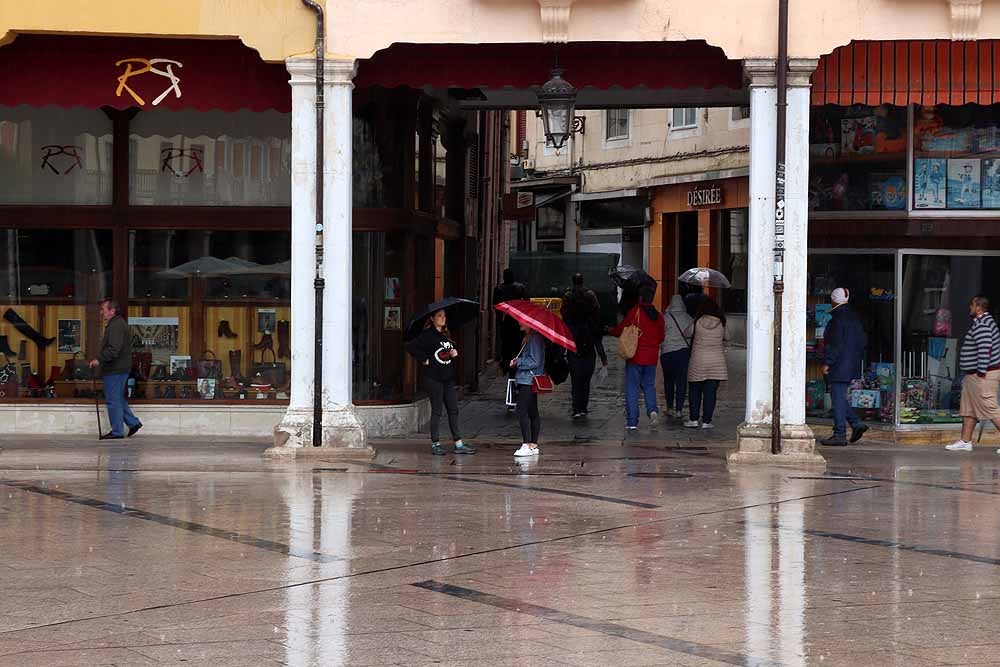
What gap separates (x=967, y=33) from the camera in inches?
610

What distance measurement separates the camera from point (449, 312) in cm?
1736

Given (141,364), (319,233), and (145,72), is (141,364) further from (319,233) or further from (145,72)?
(319,233)

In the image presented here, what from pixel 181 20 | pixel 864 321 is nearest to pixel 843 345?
pixel 864 321

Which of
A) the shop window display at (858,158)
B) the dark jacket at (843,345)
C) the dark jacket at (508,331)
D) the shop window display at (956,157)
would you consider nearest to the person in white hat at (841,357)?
the dark jacket at (843,345)

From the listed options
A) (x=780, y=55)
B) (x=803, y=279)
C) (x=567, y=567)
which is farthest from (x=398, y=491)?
(x=780, y=55)

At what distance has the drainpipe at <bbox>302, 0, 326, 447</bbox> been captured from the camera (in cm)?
1586

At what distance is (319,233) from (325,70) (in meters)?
1.70

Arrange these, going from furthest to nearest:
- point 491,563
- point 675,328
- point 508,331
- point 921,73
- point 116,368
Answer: point 508,331 < point 675,328 < point 116,368 < point 921,73 < point 491,563

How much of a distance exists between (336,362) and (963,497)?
6.45m

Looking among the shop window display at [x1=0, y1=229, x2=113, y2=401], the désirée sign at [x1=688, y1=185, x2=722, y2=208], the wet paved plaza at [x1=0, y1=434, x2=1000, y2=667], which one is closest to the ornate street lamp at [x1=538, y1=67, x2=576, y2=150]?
the wet paved plaza at [x1=0, y1=434, x2=1000, y2=667]

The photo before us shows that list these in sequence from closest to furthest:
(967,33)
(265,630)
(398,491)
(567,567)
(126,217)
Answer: (265,630)
(567,567)
(398,491)
(967,33)
(126,217)

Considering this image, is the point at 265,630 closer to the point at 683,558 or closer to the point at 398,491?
the point at 683,558

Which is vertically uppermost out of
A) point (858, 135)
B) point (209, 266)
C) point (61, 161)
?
point (858, 135)

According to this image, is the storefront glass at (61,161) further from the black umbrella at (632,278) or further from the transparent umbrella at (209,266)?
the black umbrella at (632,278)
